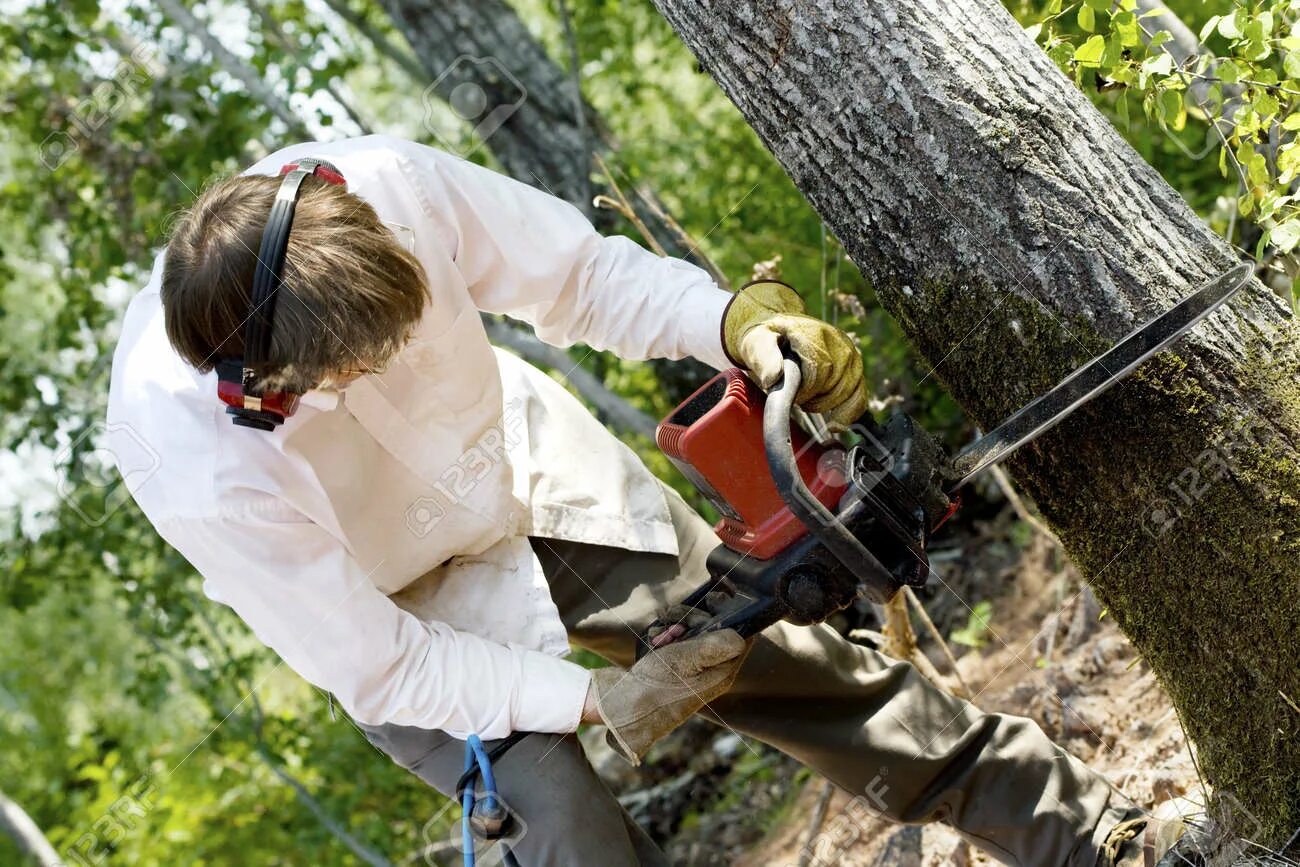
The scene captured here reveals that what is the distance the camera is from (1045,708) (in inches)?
130

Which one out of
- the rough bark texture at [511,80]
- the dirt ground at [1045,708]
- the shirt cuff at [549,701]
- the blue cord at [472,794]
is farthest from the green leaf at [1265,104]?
the rough bark texture at [511,80]

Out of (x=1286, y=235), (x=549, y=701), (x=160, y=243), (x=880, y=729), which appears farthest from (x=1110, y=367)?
(x=160, y=243)

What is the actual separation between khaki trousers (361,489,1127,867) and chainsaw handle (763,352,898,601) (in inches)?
23.3

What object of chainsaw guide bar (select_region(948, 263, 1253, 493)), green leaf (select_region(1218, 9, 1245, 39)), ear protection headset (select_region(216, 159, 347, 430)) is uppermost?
ear protection headset (select_region(216, 159, 347, 430))

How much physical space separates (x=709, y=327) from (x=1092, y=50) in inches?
34.3

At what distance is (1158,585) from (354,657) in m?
1.49

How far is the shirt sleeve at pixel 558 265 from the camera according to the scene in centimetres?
223

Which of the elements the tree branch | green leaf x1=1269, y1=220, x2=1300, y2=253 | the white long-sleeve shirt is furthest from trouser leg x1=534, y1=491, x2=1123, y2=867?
the tree branch

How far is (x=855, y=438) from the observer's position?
1.95 m

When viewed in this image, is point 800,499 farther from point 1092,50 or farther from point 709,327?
point 1092,50

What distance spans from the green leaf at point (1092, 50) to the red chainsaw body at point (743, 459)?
2.85 feet

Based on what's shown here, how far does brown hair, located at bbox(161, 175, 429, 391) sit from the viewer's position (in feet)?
6.02

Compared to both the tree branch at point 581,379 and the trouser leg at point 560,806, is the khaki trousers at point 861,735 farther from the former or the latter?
the tree branch at point 581,379

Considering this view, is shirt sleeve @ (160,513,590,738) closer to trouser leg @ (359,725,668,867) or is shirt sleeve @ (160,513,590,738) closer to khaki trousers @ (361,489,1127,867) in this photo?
trouser leg @ (359,725,668,867)
